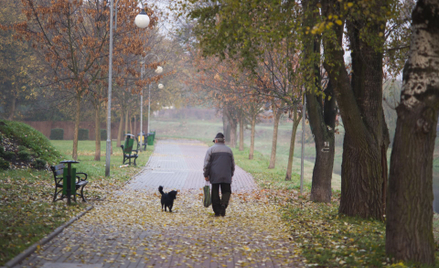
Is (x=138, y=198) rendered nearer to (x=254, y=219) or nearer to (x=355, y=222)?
(x=254, y=219)

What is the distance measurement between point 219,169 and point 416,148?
14.9 ft

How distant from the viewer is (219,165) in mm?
9648

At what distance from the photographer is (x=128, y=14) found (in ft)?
65.6

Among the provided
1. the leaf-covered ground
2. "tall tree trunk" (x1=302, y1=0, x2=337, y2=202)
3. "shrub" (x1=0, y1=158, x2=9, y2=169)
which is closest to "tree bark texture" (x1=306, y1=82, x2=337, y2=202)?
"tall tree trunk" (x1=302, y1=0, x2=337, y2=202)

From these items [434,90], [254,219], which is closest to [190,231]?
[254,219]

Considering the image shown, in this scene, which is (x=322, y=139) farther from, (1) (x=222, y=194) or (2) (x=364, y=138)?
(1) (x=222, y=194)

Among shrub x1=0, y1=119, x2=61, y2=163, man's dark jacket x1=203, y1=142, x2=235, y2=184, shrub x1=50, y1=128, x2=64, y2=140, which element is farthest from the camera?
shrub x1=50, y1=128, x2=64, y2=140

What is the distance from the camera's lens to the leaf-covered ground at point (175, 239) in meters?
6.28

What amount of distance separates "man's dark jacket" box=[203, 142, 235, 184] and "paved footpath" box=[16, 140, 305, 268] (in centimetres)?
86

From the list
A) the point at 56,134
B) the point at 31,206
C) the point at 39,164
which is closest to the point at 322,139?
the point at 31,206

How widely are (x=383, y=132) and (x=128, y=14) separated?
1344cm

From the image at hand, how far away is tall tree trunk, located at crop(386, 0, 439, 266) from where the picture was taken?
566cm

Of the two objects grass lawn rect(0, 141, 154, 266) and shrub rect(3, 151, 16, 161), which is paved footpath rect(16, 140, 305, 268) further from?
shrub rect(3, 151, 16, 161)

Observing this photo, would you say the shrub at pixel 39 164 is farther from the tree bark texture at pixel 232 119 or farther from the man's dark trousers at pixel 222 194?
the tree bark texture at pixel 232 119
